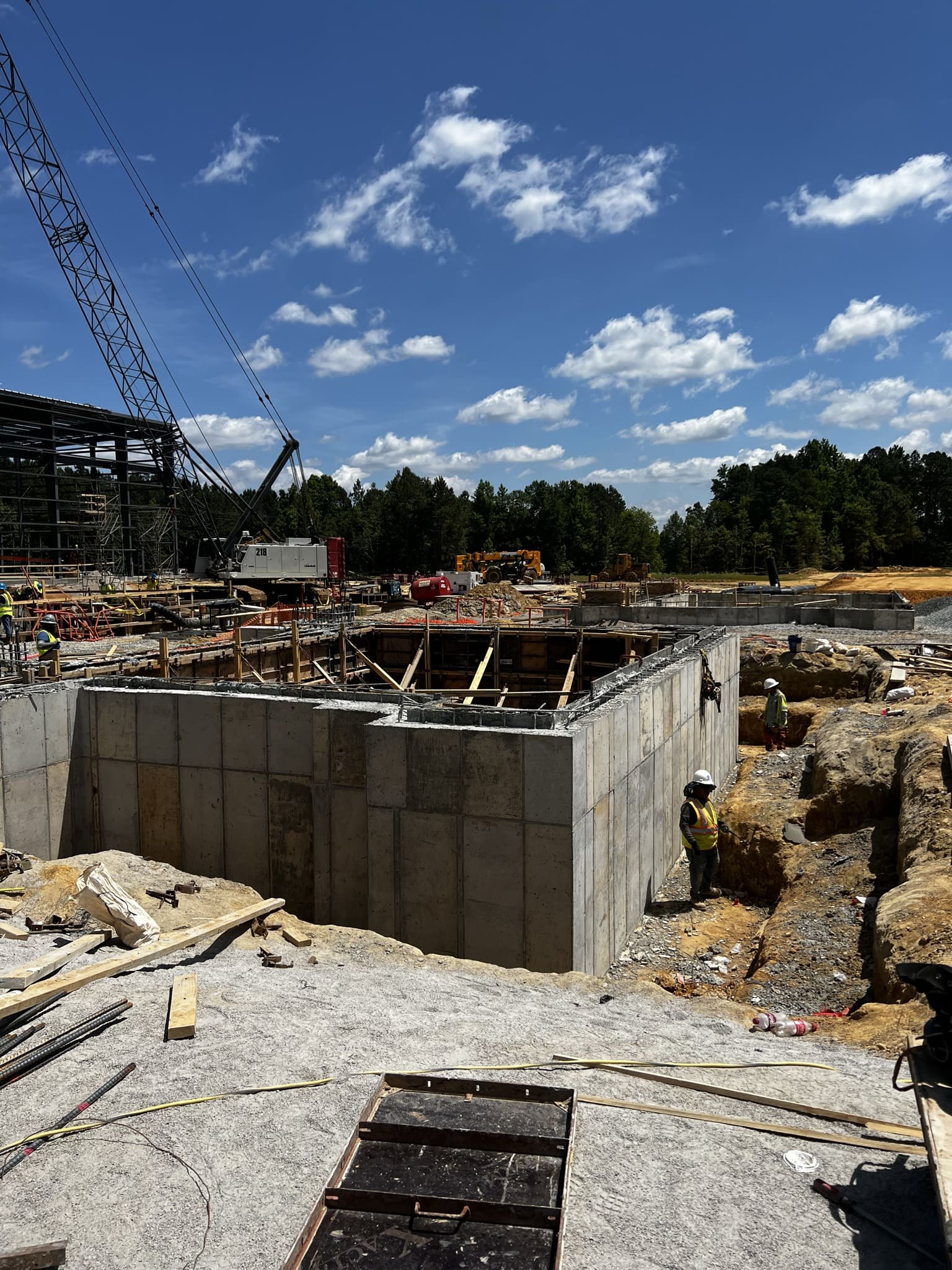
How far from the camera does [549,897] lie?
926cm

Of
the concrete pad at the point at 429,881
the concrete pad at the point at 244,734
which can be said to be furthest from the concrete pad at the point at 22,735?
the concrete pad at the point at 429,881

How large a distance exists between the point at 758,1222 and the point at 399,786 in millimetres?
6315

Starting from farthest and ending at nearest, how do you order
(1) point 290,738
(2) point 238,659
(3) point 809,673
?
(3) point 809,673 → (2) point 238,659 → (1) point 290,738

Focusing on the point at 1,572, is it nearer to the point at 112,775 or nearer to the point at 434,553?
the point at 112,775

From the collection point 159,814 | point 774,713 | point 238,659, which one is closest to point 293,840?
point 159,814

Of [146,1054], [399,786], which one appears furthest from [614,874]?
[146,1054]

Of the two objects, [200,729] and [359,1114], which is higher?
[200,729]

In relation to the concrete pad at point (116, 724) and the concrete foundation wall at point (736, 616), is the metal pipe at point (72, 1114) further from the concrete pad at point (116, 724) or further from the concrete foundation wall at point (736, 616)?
the concrete foundation wall at point (736, 616)

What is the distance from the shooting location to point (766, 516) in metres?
93.7

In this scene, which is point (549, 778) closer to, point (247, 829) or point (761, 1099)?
point (761, 1099)

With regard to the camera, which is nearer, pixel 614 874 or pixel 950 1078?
pixel 950 1078

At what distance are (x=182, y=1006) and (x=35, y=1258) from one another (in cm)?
236

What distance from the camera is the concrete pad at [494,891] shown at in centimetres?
939

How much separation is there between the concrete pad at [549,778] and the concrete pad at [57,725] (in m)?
7.27
